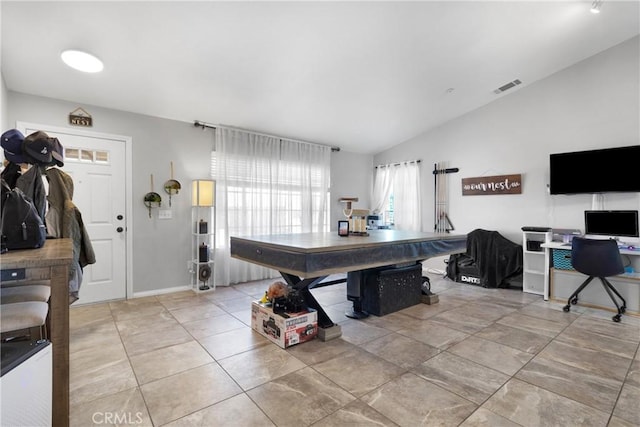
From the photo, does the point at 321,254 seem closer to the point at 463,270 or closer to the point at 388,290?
the point at 388,290

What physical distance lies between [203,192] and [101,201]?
3.97 feet

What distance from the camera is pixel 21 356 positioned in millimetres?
1016

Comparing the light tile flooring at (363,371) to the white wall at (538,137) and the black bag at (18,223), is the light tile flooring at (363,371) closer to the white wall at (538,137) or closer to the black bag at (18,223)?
the black bag at (18,223)

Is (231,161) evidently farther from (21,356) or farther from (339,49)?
(21,356)

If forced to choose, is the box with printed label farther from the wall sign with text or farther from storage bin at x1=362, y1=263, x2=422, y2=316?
the wall sign with text

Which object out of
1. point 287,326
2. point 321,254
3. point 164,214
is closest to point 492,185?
point 321,254

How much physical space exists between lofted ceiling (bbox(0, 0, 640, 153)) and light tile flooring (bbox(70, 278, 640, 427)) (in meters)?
2.63

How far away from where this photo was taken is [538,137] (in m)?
4.51

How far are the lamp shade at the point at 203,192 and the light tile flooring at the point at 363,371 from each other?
1.48 metres

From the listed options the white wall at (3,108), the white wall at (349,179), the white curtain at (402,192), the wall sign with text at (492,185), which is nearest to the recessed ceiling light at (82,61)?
the white wall at (3,108)

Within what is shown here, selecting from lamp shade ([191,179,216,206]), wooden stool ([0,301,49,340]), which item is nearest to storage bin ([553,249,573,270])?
lamp shade ([191,179,216,206])

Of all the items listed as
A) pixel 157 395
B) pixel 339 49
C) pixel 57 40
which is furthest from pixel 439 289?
pixel 57 40

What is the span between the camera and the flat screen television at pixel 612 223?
11.8 ft

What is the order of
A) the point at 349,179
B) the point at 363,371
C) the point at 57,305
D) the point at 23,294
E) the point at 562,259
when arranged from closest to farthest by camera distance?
1. the point at 57,305
2. the point at 23,294
3. the point at 363,371
4. the point at 562,259
5. the point at 349,179
